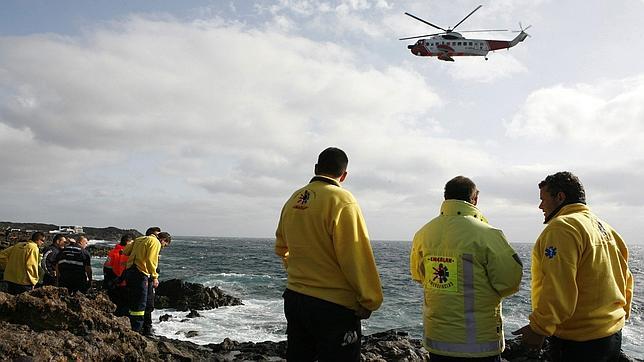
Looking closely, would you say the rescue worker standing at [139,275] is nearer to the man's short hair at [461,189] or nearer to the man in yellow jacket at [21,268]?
the man in yellow jacket at [21,268]

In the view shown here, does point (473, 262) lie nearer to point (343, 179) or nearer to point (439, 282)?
point (439, 282)

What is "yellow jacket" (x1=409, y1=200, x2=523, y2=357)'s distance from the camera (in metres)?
3.51

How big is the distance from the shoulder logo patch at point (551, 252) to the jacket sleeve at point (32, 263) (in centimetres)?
1177

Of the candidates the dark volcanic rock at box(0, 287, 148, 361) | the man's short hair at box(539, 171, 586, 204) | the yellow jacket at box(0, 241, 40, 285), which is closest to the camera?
the man's short hair at box(539, 171, 586, 204)

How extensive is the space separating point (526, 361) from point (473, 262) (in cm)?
818

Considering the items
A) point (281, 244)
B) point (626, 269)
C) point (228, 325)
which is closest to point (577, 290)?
point (626, 269)

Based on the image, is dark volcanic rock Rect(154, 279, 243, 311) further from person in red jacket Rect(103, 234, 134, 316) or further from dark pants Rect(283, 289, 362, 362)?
dark pants Rect(283, 289, 362, 362)

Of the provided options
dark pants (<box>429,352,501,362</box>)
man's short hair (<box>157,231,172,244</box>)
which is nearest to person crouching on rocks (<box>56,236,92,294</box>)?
man's short hair (<box>157,231,172,244</box>)

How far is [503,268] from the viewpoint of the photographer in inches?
138

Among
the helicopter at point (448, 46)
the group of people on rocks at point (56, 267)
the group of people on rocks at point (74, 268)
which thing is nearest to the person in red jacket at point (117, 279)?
the group of people on rocks at point (74, 268)

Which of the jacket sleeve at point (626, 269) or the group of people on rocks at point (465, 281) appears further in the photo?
the jacket sleeve at point (626, 269)

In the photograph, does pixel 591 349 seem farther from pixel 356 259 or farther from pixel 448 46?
pixel 448 46

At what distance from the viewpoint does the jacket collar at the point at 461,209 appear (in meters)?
3.78

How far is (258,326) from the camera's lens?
18781 millimetres
